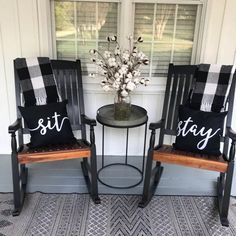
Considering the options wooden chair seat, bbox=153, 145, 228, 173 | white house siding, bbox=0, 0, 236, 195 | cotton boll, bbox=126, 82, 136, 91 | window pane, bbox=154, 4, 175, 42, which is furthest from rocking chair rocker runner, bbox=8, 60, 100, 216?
window pane, bbox=154, 4, 175, 42

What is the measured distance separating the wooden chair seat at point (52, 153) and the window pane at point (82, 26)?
931 millimetres

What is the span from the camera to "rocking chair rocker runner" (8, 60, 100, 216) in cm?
201

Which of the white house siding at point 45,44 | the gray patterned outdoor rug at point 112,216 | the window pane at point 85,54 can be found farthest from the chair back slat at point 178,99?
the window pane at point 85,54

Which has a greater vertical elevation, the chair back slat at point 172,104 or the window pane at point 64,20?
the window pane at point 64,20

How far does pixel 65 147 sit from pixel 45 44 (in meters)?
1.00

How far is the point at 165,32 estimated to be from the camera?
2.59 metres

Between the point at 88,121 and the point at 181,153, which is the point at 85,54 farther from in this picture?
the point at 181,153

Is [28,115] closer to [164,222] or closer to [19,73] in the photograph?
[19,73]

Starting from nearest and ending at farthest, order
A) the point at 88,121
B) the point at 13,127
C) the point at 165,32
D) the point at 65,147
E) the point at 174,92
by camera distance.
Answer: the point at 13,127 < the point at 65,147 < the point at 88,121 < the point at 174,92 < the point at 165,32

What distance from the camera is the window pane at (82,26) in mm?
2502

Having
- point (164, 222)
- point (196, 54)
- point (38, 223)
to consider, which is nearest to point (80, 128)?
point (38, 223)

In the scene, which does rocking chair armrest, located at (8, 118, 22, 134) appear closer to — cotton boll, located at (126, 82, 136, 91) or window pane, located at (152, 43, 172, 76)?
cotton boll, located at (126, 82, 136, 91)

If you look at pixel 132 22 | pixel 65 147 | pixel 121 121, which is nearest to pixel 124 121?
pixel 121 121

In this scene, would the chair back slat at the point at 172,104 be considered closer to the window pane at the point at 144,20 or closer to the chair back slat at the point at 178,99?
the chair back slat at the point at 178,99
